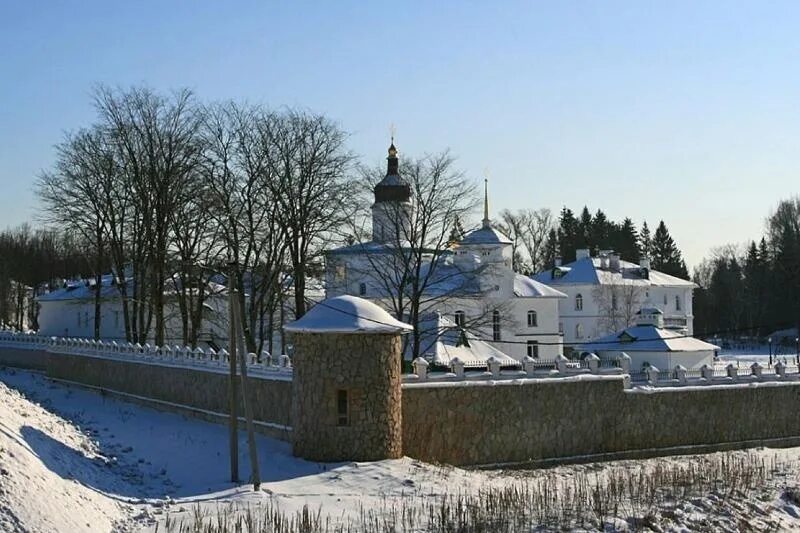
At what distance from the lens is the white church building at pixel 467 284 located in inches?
1683

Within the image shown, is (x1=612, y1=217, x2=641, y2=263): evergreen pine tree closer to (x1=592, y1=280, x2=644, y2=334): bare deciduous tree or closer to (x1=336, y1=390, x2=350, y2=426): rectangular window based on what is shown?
(x1=592, y1=280, x2=644, y2=334): bare deciduous tree

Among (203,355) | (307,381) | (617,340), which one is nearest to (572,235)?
(617,340)

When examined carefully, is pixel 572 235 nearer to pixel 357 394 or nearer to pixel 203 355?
pixel 203 355

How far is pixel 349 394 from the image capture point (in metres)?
21.4

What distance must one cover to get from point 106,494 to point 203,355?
39.3ft

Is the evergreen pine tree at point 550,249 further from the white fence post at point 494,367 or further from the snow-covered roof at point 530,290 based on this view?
the white fence post at point 494,367

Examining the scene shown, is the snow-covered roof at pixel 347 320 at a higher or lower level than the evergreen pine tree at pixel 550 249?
lower

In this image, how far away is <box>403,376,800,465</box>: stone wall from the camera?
2408 cm

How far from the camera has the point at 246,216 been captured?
3916cm

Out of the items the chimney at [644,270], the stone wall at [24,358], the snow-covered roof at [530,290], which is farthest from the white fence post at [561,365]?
the chimney at [644,270]

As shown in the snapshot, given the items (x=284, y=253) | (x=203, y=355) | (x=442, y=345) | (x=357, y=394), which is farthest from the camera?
(x=442, y=345)

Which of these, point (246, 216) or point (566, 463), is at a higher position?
point (246, 216)

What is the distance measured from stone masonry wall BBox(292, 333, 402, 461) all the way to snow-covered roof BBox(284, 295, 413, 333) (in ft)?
0.71

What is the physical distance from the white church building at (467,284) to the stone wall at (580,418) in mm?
12173
